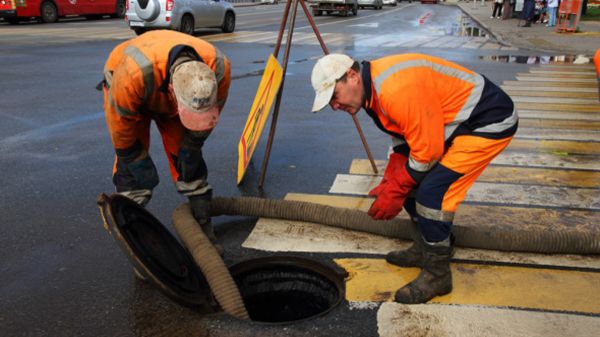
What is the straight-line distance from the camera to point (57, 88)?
9.03 m

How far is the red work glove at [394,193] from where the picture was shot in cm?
285

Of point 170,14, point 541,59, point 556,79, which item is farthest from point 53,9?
point 556,79

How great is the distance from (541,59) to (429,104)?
38.6 feet

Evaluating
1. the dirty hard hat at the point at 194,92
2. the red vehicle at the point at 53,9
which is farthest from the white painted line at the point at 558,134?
the red vehicle at the point at 53,9

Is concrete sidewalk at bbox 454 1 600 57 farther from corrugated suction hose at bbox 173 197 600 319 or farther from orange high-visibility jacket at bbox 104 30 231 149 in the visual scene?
orange high-visibility jacket at bbox 104 30 231 149

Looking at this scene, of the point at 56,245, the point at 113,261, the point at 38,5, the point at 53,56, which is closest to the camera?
the point at 113,261

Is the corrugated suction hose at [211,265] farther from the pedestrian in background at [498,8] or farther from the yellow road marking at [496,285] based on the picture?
the pedestrian in background at [498,8]

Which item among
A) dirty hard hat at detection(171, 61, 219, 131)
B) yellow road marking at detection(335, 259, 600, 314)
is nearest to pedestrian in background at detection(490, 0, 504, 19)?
yellow road marking at detection(335, 259, 600, 314)

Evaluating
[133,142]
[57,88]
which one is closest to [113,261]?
[133,142]

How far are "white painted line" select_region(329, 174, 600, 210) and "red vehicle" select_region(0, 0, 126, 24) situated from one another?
19790mm

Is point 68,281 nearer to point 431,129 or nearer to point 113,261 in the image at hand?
point 113,261

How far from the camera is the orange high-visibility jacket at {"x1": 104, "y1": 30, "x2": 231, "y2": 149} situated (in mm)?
2818

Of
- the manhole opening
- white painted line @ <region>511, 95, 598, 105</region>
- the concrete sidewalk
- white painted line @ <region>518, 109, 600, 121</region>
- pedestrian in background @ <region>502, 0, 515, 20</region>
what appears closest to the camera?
the manhole opening

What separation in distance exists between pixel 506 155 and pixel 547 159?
396 millimetres
